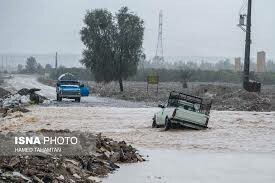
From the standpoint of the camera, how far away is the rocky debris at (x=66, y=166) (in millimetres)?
11906

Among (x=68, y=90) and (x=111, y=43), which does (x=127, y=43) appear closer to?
(x=111, y=43)

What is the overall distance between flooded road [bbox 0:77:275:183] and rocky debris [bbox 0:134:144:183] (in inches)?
17.1

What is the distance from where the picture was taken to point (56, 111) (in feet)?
123

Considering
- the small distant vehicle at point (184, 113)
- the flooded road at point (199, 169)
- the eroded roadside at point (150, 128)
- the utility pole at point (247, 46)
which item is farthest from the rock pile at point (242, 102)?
the flooded road at point (199, 169)

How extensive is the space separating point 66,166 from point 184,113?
1194 cm

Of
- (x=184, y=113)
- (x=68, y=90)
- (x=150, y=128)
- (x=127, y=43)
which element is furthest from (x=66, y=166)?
(x=127, y=43)

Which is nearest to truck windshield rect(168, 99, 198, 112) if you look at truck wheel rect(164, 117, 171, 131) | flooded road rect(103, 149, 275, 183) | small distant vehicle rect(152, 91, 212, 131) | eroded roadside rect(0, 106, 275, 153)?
small distant vehicle rect(152, 91, 212, 131)

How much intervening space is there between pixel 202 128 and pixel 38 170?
14.0 m

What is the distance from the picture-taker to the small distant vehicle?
81.5 ft

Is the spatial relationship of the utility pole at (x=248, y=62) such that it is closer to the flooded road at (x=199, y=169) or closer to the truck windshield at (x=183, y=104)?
the truck windshield at (x=183, y=104)

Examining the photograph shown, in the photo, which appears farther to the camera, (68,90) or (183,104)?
(68,90)

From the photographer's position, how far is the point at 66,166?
534 inches

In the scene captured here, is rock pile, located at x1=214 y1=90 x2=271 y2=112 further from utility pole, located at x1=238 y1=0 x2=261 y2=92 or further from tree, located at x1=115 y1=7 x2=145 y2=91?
tree, located at x1=115 y1=7 x2=145 y2=91

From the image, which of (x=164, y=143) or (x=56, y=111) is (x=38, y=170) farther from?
(x=56, y=111)
